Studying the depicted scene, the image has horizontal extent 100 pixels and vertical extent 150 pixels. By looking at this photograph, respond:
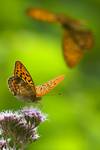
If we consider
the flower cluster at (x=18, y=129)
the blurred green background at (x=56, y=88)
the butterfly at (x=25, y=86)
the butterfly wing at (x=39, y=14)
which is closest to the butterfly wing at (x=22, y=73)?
Answer: the butterfly at (x=25, y=86)

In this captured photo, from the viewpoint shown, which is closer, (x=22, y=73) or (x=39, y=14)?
(x=22, y=73)

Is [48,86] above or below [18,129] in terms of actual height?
above

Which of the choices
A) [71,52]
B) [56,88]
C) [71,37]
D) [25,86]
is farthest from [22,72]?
[56,88]

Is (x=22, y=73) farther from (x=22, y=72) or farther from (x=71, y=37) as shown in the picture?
(x=71, y=37)

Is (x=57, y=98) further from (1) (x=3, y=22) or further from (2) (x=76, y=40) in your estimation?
(1) (x=3, y=22)

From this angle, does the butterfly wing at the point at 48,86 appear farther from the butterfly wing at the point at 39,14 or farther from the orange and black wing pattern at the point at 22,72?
the butterfly wing at the point at 39,14
